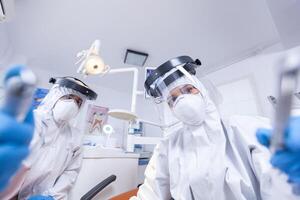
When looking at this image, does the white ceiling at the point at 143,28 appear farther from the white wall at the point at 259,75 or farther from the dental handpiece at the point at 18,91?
the dental handpiece at the point at 18,91

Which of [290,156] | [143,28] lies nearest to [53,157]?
[290,156]

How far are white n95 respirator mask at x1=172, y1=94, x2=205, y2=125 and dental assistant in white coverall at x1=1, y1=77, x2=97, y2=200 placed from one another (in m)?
0.64

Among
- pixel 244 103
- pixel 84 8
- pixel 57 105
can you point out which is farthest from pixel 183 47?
pixel 57 105

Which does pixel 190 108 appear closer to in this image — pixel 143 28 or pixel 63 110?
pixel 63 110

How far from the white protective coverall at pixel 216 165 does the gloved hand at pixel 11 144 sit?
0.65 m

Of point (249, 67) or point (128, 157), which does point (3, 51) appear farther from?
point (249, 67)

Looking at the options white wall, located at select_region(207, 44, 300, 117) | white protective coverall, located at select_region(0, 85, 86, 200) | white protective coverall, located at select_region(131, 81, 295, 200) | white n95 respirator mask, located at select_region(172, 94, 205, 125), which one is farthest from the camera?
white wall, located at select_region(207, 44, 300, 117)

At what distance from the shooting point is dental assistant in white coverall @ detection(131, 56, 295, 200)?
64cm

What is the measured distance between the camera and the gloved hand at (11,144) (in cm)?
23

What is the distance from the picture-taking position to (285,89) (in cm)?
23

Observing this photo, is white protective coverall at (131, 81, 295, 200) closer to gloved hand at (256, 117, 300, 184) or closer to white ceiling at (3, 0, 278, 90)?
gloved hand at (256, 117, 300, 184)

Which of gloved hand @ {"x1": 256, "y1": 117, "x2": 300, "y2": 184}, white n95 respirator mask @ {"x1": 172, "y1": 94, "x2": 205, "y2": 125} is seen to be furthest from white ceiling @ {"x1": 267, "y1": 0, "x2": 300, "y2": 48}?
gloved hand @ {"x1": 256, "y1": 117, "x2": 300, "y2": 184}

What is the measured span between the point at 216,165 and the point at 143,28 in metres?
1.27

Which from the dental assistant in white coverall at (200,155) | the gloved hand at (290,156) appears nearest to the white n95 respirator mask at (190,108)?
the dental assistant in white coverall at (200,155)
